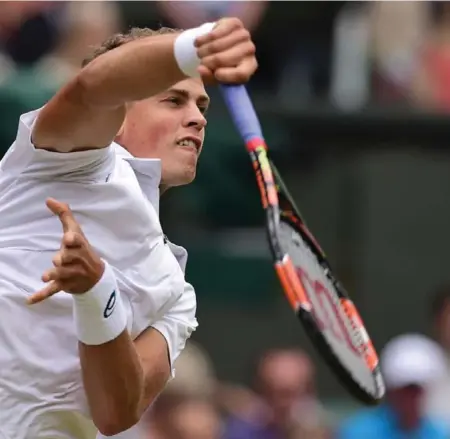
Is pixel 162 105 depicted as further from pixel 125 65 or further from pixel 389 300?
pixel 389 300

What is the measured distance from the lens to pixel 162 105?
375cm

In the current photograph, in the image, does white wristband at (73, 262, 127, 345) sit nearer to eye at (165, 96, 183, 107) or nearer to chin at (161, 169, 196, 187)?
chin at (161, 169, 196, 187)

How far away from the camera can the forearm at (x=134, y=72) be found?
2979 millimetres

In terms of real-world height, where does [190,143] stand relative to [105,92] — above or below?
below

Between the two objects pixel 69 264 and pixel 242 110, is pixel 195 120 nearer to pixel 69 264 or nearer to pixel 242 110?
pixel 242 110

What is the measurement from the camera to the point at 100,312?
3223 mm

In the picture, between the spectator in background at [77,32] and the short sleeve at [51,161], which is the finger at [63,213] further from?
the spectator in background at [77,32]

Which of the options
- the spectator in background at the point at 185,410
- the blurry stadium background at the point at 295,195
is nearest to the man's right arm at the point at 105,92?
the spectator in background at the point at 185,410

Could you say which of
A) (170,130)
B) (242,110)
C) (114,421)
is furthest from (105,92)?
(114,421)

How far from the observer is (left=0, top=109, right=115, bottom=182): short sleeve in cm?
328

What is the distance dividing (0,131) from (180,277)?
13.4ft

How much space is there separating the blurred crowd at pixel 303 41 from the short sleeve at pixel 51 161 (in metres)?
4.30

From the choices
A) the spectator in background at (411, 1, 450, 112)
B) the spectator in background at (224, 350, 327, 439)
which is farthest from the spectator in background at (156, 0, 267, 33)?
the spectator in background at (224, 350, 327, 439)

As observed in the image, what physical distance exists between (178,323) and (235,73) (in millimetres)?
1051
